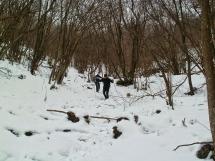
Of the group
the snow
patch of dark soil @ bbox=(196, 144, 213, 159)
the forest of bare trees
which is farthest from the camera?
the forest of bare trees

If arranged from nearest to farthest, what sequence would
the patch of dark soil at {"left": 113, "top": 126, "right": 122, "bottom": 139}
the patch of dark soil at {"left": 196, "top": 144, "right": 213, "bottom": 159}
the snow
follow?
the patch of dark soil at {"left": 196, "top": 144, "right": 213, "bottom": 159} → the snow → the patch of dark soil at {"left": 113, "top": 126, "right": 122, "bottom": 139}

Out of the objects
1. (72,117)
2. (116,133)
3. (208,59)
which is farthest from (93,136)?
(208,59)

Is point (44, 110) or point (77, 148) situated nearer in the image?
point (77, 148)

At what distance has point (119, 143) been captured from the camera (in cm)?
411

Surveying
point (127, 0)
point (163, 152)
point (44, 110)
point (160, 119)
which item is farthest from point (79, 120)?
point (127, 0)

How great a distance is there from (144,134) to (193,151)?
4.46 feet

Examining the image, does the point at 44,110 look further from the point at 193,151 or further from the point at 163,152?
the point at 193,151

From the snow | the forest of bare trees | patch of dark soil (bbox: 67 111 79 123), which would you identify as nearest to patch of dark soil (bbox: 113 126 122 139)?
the snow

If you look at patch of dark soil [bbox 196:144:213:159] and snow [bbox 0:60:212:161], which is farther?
snow [bbox 0:60:212:161]

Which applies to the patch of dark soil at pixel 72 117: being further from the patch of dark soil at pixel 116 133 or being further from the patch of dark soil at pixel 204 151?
the patch of dark soil at pixel 204 151

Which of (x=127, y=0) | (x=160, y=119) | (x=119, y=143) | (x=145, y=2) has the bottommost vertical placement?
(x=119, y=143)

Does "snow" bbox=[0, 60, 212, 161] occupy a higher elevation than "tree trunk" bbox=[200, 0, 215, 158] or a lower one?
lower

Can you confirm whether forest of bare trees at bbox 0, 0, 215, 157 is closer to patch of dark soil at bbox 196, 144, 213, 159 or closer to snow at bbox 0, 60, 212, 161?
snow at bbox 0, 60, 212, 161

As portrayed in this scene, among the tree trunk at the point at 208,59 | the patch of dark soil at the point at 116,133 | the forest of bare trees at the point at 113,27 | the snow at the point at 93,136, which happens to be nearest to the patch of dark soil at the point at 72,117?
the snow at the point at 93,136
